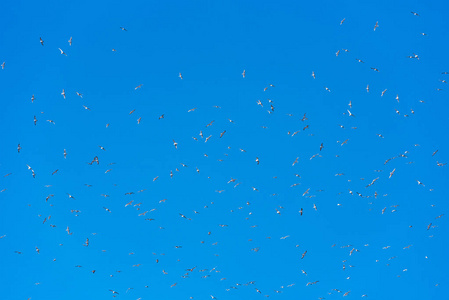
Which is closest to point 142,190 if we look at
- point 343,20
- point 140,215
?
point 140,215

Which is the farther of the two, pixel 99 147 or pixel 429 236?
pixel 429 236

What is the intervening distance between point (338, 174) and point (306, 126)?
4.96 ft

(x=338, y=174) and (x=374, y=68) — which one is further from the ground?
(x=374, y=68)

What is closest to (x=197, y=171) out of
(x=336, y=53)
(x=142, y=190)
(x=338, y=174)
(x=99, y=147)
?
(x=142, y=190)

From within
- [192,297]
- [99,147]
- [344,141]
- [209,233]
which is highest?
[99,147]

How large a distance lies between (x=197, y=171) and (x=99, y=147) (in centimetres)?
246

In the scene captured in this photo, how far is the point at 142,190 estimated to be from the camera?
41.1 feet

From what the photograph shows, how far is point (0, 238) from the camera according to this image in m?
12.3

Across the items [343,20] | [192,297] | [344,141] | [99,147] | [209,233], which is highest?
[343,20]

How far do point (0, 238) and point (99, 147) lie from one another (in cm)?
328

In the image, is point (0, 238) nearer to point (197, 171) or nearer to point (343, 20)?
point (197, 171)

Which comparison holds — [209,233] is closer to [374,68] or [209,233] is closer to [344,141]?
[344,141]

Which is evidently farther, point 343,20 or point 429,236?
point 429,236

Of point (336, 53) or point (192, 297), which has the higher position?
point (336, 53)
